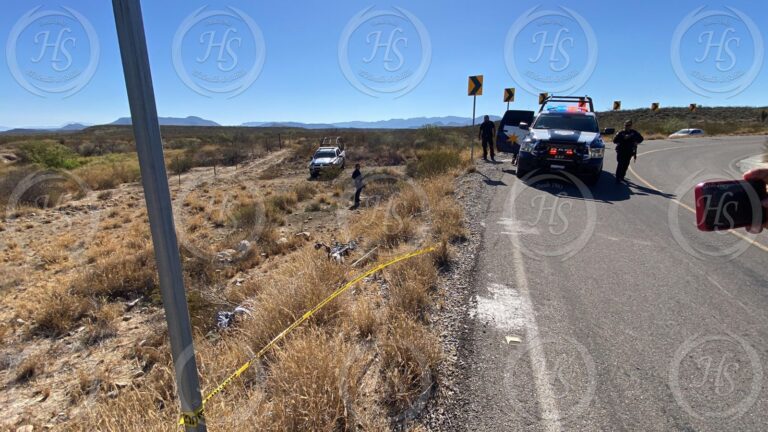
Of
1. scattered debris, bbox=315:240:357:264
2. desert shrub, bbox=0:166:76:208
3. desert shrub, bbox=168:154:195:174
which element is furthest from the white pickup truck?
scattered debris, bbox=315:240:357:264

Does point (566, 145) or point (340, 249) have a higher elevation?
point (566, 145)

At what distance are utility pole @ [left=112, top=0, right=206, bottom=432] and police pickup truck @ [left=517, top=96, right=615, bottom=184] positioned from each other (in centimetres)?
991

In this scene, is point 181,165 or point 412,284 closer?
point 412,284

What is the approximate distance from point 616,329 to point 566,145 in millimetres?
7226

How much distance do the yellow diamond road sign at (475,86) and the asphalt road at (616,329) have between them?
297 inches

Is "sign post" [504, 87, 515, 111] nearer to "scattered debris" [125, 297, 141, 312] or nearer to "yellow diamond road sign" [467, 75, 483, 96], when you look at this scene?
"yellow diamond road sign" [467, 75, 483, 96]

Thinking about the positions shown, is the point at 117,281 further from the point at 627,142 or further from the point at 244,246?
the point at 627,142

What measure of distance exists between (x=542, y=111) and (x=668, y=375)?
1020 cm

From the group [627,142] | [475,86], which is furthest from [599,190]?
[475,86]

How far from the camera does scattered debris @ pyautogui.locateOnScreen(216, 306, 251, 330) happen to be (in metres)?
4.48

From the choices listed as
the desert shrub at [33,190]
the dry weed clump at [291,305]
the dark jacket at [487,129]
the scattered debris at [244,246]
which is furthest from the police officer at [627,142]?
the desert shrub at [33,190]

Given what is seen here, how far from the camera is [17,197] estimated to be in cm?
1395

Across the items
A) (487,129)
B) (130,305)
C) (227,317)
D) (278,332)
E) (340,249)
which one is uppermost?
(487,129)

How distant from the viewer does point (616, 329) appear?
3350 mm
